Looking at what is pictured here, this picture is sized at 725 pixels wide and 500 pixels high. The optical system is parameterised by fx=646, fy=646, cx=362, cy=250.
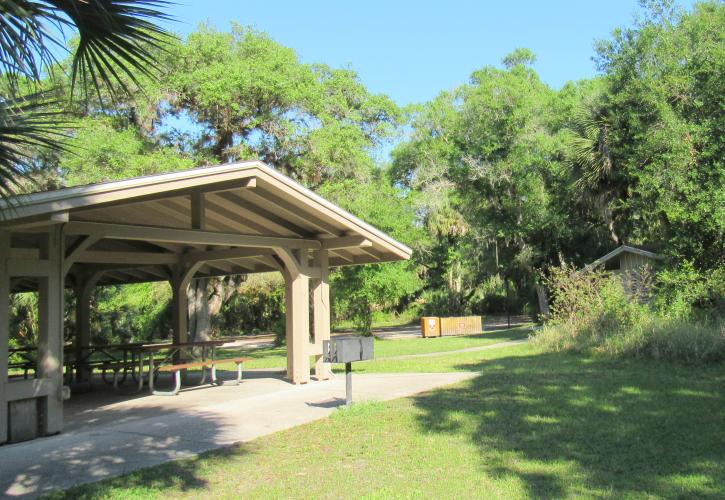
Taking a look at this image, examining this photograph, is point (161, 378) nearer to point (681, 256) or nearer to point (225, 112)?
point (225, 112)

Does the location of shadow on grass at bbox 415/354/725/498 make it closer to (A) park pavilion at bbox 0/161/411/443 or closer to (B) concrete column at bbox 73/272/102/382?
(A) park pavilion at bbox 0/161/411/443

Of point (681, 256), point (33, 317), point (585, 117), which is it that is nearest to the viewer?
point (681, 256)

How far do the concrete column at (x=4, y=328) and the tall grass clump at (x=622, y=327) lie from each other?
11.5 m

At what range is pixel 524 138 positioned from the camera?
30641mm

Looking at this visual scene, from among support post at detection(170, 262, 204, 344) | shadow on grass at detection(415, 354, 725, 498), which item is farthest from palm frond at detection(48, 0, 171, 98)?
support post at detection(170, 262, 204, 344)

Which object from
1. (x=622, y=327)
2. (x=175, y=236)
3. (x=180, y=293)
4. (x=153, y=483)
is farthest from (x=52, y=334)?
(x=622, y=327)

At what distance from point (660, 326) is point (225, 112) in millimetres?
14358

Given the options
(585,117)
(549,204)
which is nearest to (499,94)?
(549,204)

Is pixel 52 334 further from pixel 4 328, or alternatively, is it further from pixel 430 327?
pixel 430 327

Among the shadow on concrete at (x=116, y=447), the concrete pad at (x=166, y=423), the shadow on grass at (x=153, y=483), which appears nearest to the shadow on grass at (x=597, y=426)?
the concrete pad at (x=166, y=423)

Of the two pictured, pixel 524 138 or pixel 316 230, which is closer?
pixel 316 230

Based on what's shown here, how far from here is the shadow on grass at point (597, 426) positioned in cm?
547

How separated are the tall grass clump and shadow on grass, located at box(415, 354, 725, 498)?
95 centimetres

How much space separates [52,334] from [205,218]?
149 inches
